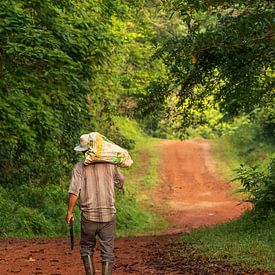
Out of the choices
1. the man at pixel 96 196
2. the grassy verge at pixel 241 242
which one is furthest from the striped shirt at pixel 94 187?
the grassy verge at pixel 241 242

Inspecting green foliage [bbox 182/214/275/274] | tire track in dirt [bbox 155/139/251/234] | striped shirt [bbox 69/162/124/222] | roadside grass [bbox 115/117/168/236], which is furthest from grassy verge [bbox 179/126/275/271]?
tire track in dirt [bbox 155/139/251/234]

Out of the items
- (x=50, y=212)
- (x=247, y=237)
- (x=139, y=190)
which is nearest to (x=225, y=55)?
(x=247, y=237)

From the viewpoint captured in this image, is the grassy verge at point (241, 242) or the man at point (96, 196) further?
the grassy verge at point (241, 242)

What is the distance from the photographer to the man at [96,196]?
22.0 feet

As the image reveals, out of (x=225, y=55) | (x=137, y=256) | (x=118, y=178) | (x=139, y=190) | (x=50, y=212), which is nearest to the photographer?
(x=118, y=178)

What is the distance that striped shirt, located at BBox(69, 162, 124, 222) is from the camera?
6.71 m

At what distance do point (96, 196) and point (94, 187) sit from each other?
11 centimetres

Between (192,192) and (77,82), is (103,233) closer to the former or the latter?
(77,82)

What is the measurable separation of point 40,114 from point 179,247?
14.2 feet

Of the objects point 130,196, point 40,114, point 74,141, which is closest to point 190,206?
point 130,196

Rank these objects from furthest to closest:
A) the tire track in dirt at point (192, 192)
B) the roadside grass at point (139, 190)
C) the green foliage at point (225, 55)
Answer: the tire track in dirt at point (192, 192), the roadside grass at point (139, 190), the green foliage at point (225, 55)

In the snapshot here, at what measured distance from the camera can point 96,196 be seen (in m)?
6.73

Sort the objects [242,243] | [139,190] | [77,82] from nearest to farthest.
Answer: [242,243] → [77,82] → [139,190]

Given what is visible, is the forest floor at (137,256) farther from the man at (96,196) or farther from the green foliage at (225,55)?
the green foliage at (225,55)
